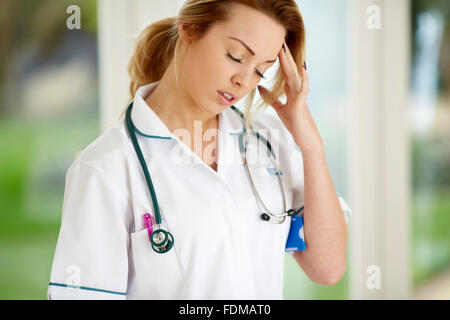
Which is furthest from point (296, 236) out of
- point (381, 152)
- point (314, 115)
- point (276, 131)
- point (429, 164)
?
point (429, 164)

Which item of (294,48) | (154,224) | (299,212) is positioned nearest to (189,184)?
(154,224)

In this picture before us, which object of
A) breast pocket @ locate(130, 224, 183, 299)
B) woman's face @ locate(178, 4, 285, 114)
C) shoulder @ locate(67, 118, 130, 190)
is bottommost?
breast pocket @ locate(130, 224, 183, 299)

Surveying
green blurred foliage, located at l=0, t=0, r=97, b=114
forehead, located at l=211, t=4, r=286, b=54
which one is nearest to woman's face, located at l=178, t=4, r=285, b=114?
forehead, located at l=211, t=4, r=286, b=54

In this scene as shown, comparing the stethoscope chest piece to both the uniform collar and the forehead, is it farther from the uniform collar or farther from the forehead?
the forehead

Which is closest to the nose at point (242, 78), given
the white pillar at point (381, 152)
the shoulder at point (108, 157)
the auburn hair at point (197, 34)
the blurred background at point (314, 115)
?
the auburn hair at point (197, 34)

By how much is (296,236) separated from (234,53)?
440 mm

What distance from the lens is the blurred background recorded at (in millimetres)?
1409

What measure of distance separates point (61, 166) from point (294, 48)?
87cm

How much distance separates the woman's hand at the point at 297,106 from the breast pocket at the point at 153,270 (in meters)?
0.36

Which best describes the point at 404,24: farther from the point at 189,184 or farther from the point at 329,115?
the point at 189,184

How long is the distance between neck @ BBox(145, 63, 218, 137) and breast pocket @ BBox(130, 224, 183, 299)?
257 mm

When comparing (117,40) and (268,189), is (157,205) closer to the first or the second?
(268,189)

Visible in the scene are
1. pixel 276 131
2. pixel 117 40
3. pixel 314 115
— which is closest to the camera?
pixel 276 131

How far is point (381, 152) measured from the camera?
162 cm
